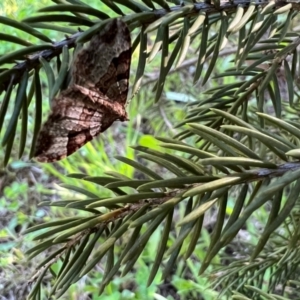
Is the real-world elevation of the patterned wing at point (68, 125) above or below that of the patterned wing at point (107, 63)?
below

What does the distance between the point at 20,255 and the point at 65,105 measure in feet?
3.08

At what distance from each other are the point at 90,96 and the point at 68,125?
0.02m

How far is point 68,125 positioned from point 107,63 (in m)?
0.05

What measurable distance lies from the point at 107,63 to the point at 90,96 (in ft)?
0.09

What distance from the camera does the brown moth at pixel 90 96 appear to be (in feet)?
0.95

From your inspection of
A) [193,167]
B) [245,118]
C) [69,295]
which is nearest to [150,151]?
[193,167]

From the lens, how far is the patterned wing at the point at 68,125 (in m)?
0.29

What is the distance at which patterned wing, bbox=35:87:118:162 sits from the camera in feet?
0.94

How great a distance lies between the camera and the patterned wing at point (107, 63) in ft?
0.96

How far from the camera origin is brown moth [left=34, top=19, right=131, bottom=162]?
29 cm

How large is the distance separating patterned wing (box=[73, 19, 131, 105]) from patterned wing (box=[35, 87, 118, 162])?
0.03 ft

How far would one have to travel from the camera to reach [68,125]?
30 cm

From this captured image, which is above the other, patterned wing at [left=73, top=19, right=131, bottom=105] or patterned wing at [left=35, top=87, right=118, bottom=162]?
patterned wing at [left=73, top=19, right=131, bottom=105]

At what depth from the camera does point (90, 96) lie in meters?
0.30
